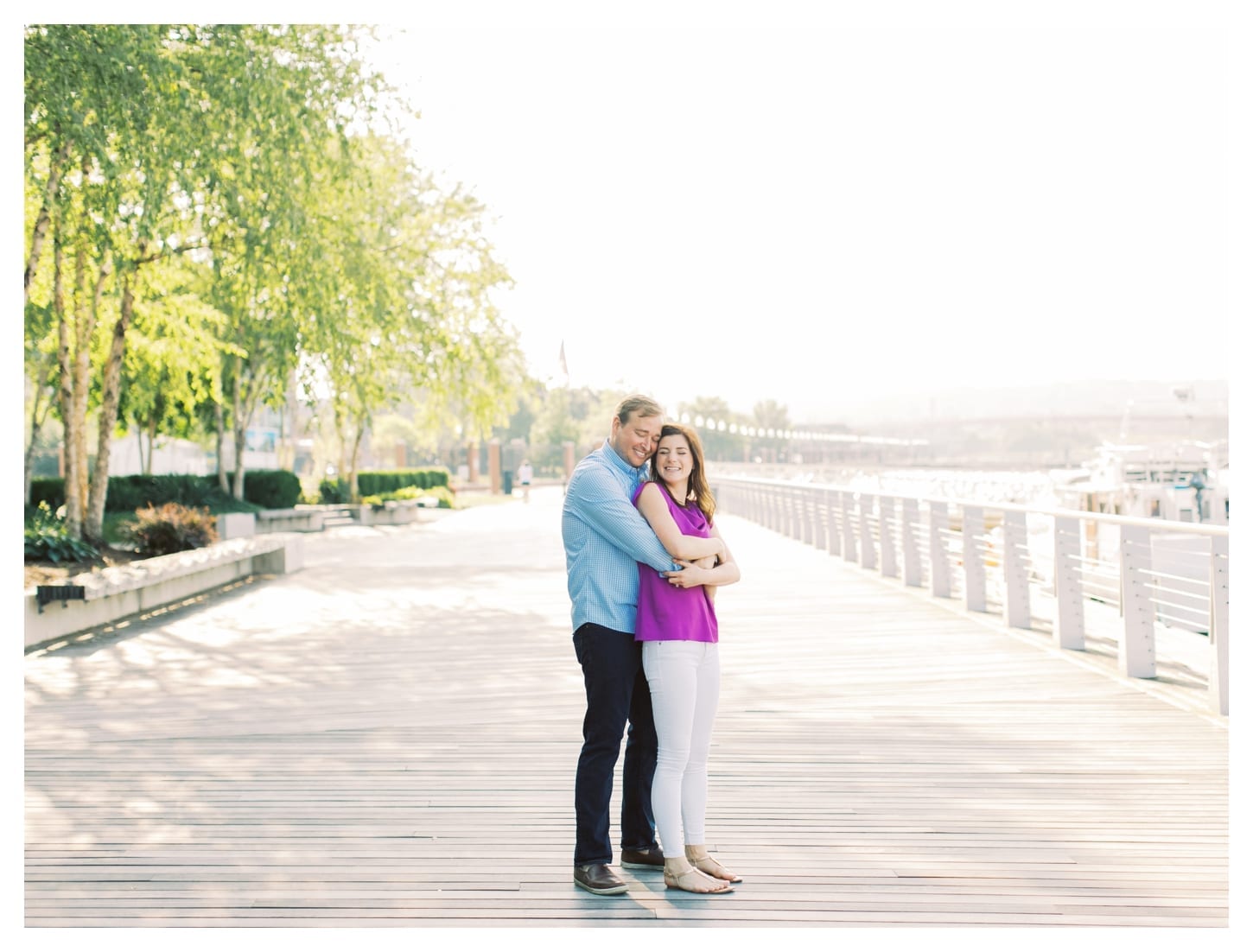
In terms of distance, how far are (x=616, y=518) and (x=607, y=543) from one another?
0.55 feet

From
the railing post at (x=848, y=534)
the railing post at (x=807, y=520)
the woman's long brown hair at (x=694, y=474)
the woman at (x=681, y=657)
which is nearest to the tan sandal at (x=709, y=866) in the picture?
the woman at (x=681, y=657)

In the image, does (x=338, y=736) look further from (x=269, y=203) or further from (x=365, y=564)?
(x=365, y=564)

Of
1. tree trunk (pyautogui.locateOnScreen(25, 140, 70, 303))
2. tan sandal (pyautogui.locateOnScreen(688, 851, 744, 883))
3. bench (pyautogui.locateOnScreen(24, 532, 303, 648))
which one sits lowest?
tan sandal (pyautogui.locateOnScreen(688, 851, 744, 883))

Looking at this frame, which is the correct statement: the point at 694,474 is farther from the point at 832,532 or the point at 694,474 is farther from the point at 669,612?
the point at 832,532

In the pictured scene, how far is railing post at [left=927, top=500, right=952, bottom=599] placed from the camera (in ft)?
44.2

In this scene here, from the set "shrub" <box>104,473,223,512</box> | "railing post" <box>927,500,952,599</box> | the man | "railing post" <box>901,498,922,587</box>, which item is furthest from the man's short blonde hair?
"shrub" <box>104,473,223,512</box>

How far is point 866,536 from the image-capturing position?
56.2 feet

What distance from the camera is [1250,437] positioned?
7.84 meters

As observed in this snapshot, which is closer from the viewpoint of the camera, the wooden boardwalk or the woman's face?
the wooden boardwalk

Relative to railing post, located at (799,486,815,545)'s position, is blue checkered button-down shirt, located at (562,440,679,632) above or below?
above

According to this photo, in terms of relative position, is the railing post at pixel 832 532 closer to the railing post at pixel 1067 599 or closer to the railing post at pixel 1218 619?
the railing post at pixel 1067 599

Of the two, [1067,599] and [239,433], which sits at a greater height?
[239,433]

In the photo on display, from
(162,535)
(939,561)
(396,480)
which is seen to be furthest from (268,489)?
(939,561)

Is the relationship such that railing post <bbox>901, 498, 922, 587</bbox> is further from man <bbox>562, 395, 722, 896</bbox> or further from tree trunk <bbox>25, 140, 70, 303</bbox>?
man <bbox>562, 395, 722, 896</bbox>
